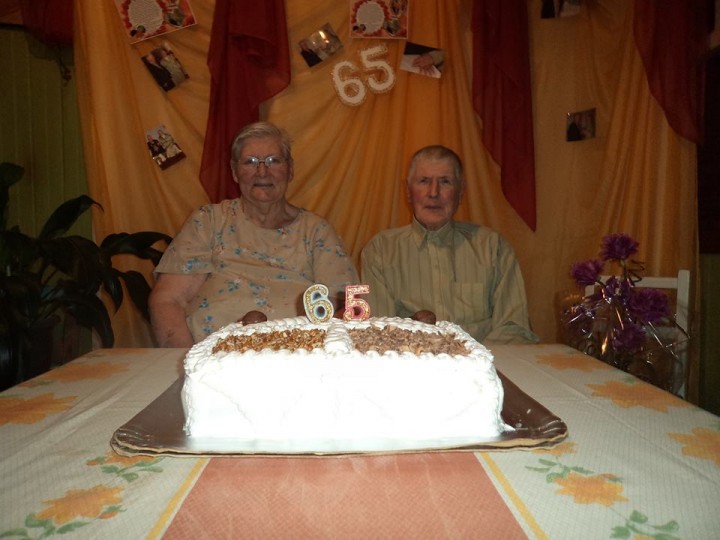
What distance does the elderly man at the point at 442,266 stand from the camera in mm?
1970

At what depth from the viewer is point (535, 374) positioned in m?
1.21

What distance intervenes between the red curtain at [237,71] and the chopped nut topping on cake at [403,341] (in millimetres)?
1711

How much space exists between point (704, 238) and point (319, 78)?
82.5 inches

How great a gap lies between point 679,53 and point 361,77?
1.49 meters

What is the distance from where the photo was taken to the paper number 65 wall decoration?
8.77 ft

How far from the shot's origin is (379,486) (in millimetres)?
671

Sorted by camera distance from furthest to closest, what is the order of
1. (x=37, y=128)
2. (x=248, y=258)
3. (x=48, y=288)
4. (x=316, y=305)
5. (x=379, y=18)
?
(x=37, y=128) < (x=379, y=18) < (x=48, y=288) < (x=248, y=258) < (x=316, y=305)

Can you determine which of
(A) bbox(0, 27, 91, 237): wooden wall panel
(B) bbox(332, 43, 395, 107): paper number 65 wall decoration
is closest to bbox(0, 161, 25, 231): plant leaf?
(A) bbox(0, 27, 91, 237): wooden wall panel

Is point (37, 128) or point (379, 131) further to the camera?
point (37, 128)

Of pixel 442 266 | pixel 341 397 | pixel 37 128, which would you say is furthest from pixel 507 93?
pixel 37 128

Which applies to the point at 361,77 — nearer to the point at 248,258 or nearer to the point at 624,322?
the point at 248,258

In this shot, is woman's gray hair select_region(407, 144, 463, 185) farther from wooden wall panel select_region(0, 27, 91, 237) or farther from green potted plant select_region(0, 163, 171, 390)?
wooden wall panel select_region(0, 27, 91, 237)

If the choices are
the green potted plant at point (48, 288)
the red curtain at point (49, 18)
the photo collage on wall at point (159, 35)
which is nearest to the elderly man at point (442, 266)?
the green potted plant at point (48, 288)

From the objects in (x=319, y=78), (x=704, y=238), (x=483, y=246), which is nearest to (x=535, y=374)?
(x=483, y=246)
